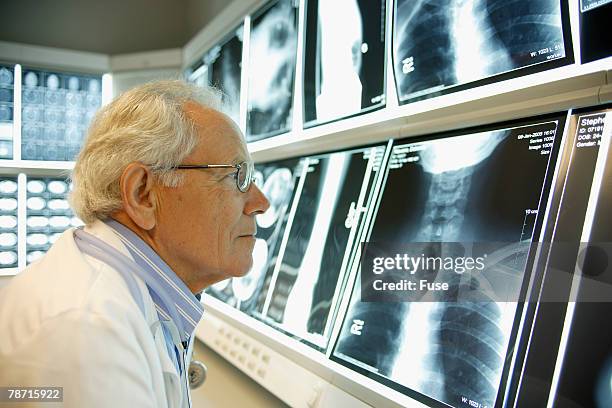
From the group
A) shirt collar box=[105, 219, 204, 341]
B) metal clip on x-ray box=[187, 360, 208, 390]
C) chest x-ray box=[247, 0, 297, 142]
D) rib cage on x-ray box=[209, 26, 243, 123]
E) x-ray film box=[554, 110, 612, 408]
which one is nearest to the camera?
x-ray film box=[554, 110, 612, 408]

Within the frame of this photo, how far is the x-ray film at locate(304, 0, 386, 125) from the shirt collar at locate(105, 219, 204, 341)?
71 cm

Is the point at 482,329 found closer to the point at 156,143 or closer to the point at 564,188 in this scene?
the point at 564,188

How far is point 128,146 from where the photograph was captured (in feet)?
2.97

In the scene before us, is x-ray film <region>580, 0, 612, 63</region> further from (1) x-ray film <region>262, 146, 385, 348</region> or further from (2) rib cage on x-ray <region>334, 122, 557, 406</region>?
(1) x-ray film <region>262, 146, 385, 348</region>

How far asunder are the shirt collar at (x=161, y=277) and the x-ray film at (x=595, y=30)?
2.66 ft

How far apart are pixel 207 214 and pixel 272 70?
112 cm

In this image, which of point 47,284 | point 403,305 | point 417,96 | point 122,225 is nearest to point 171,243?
point 122,225

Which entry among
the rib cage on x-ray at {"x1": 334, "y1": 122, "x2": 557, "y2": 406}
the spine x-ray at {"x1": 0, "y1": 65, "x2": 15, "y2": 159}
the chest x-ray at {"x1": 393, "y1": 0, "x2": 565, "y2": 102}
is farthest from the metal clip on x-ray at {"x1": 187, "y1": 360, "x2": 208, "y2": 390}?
the spine x-ray at {"x1": 0, "y1": 65, "x2": 15, "y2": 159}

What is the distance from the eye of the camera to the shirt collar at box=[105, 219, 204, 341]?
0.90 metres

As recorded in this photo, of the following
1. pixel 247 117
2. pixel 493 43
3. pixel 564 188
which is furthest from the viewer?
pixel 247 117

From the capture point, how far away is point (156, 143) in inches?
35.7

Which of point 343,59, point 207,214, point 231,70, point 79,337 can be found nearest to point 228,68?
point 231,70

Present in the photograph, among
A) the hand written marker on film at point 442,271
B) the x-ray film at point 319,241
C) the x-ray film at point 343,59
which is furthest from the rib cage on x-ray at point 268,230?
the hand written marker on film at point 442,271

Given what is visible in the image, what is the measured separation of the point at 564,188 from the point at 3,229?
8.78 feet
